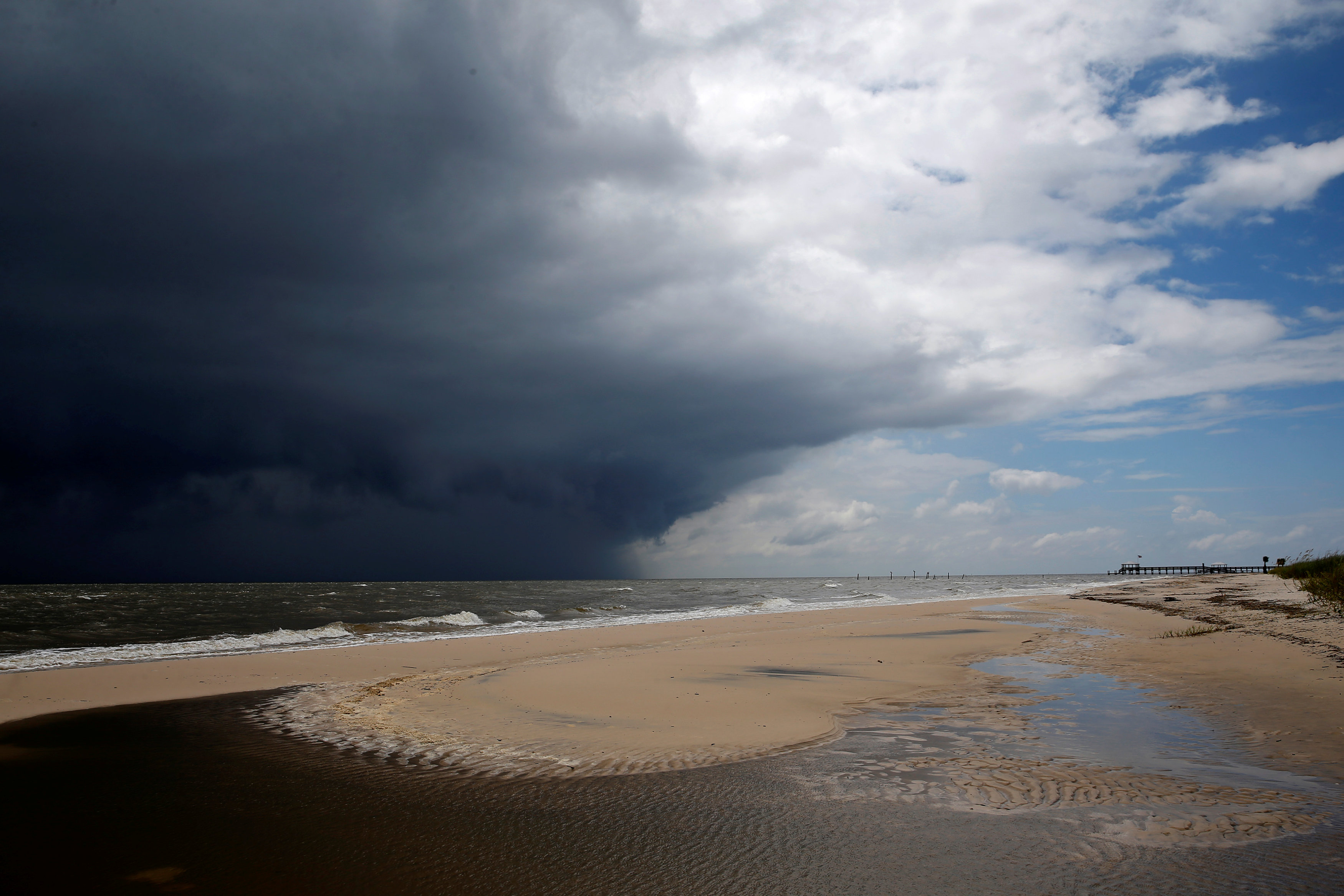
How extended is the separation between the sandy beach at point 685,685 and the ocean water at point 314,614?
4751 mm

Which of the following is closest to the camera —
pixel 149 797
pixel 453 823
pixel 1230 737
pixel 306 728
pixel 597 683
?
pixel 453 823

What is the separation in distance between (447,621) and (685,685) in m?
25.3

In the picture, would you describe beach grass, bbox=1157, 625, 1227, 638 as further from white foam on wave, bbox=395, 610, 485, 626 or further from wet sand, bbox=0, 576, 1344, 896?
white foam on wave, bbox=395, 610, 485, 626

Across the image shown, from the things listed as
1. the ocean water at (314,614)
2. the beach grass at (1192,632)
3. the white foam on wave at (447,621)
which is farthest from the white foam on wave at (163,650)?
the beach grass at (1192,632)

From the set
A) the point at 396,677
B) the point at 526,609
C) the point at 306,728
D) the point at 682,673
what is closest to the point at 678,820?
the point at 306,728

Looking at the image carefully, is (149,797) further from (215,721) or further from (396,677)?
(396,677)

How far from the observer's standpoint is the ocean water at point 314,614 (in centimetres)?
2216

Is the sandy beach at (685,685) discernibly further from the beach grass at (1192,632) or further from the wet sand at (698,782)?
the beach grass at (1192,632)

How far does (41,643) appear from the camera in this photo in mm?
22750

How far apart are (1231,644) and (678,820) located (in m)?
17.1

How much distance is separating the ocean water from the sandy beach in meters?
4.75

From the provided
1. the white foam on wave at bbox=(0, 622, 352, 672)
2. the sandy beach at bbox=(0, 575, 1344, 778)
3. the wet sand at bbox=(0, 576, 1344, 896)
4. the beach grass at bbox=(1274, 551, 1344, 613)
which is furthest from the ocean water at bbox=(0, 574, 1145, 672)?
the beach grass at bbox=(1274, 551, 1344, 613)

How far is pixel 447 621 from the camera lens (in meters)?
34.3

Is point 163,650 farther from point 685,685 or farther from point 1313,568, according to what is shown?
point 1313,568
